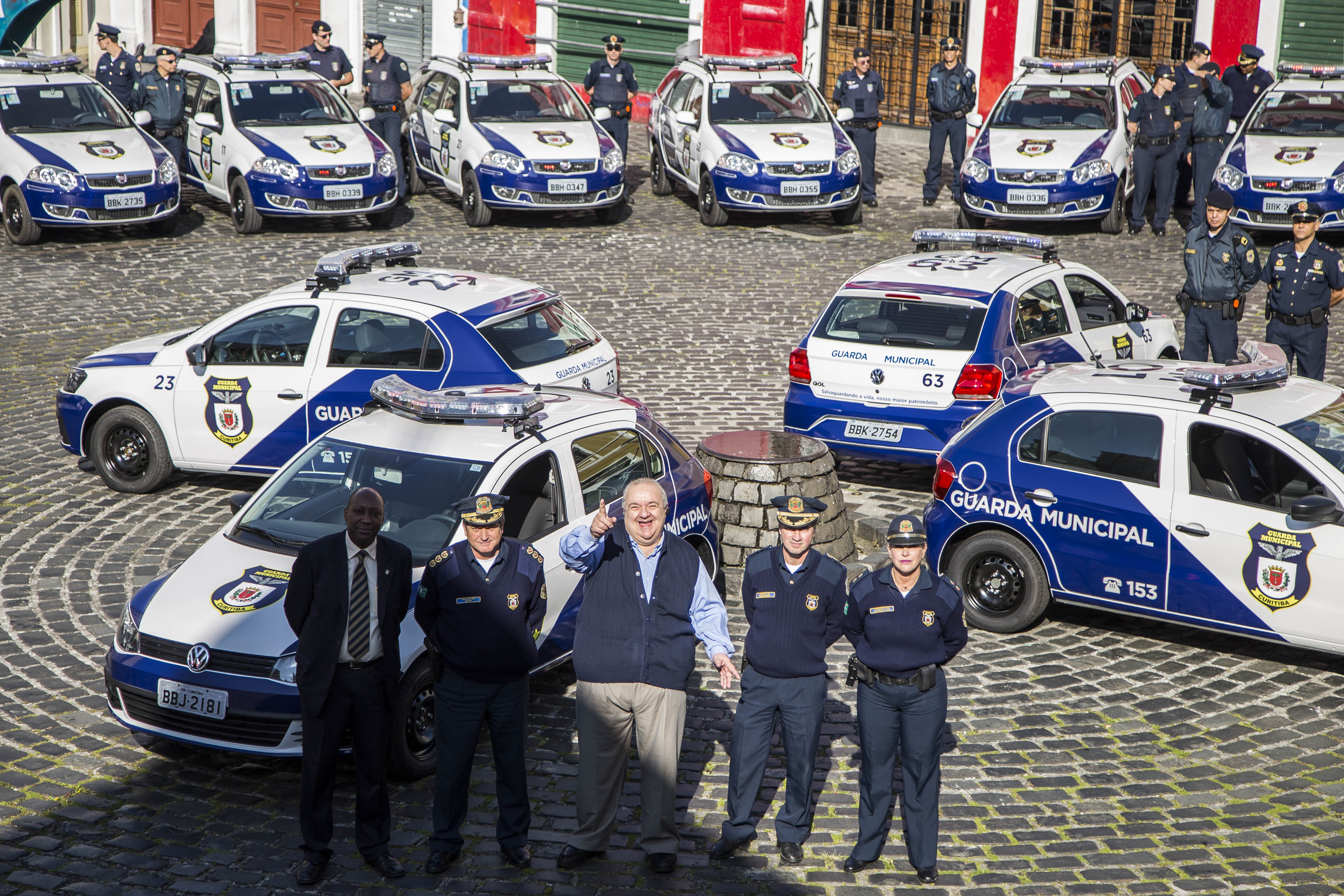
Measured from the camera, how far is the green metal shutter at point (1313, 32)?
23359mm

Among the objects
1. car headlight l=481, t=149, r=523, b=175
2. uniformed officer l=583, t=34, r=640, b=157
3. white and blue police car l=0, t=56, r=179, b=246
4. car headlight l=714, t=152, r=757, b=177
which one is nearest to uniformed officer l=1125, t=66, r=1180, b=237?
car headlight l=714, t=152, r=757, b=177

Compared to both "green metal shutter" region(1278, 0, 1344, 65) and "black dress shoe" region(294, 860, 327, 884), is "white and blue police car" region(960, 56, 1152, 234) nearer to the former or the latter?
"green metal shutter" region(1278, 0, 1344, 65)

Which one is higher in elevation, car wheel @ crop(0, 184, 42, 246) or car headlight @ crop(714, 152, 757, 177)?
car headlight @ crop(714, 152, 757, 177)

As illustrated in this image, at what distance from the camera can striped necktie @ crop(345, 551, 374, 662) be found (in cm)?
612

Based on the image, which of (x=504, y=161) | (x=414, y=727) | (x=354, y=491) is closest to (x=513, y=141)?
(x=504, y=161)

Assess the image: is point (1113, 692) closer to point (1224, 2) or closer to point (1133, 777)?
point (1133, 777)

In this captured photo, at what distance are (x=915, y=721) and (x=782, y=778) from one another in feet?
4.00

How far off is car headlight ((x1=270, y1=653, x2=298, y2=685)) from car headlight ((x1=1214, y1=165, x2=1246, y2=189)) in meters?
14.3

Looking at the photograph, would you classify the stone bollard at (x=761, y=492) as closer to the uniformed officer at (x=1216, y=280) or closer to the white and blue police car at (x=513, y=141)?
the uniformed officer at (x=1216, y=280)

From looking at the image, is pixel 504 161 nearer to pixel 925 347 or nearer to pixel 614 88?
pixel 614 88

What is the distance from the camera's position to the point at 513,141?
758 inches

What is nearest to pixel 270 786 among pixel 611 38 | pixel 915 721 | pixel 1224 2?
pixel 915 721

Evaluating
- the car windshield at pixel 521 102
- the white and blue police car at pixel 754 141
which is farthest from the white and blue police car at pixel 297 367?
the car windshield at pixel 521 102

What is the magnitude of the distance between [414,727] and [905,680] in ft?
7.65
